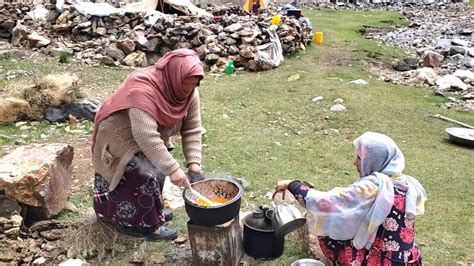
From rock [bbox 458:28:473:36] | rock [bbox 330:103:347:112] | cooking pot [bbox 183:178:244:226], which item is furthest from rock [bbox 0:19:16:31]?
rock [bbox 458:28:473:36]

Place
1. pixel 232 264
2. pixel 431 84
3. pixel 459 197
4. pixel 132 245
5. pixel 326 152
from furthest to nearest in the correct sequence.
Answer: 1. pixel 431 84
2. pixel 326 152
3. pixel 459 197
4. pixel 132 245
5. pixel 232 264

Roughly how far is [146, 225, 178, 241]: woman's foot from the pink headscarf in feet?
3.19

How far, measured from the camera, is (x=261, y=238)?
134 inches

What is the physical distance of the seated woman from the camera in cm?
283

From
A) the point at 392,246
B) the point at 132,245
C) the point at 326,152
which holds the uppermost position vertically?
the point at 392,246

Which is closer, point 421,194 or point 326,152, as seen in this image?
point 421,194

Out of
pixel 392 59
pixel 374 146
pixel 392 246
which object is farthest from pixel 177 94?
pixel 392 59

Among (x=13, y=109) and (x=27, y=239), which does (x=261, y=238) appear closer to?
(x=27, y=239)

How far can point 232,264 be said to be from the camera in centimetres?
333

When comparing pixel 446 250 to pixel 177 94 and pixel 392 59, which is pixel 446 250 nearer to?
pixel 177 94

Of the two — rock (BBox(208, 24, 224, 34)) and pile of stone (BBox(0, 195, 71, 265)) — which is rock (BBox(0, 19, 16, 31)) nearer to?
rock (BBox(208, 24, 224, 34))

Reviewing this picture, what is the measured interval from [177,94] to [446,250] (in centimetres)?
242

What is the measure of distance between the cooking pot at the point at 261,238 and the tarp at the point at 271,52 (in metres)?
7.02

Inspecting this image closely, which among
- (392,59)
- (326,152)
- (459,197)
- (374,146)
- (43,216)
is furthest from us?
(392,59)
